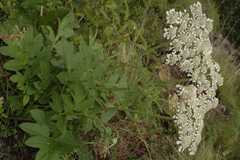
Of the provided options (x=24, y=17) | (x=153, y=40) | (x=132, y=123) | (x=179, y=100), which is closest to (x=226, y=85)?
(x=153, y=40)

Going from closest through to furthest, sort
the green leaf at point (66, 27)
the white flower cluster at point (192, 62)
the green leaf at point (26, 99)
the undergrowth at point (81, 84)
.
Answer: the undergrowth at point (81, 84) < the green leaf at point (26, 99) < the green leaf at point (66, 27) < the white flower cluster at point (192, 62)

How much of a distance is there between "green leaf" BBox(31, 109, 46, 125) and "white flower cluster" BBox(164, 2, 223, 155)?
3.83 ft

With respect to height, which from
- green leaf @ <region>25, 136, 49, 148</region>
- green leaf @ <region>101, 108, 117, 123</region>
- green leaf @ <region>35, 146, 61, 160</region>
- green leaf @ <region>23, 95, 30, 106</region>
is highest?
green leaf @ <region>23, 95, 30, 106</region>

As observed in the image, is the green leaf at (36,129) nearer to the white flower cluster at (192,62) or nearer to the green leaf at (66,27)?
the green leaf at (66,27)

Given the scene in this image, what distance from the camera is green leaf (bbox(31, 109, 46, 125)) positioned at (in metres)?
2.66

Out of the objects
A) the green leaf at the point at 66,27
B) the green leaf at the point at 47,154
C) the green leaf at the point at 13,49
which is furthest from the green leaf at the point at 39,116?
the green leaf at the point at 66,27

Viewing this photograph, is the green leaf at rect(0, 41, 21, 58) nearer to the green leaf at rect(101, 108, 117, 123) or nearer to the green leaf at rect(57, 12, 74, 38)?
the green leaf at rect(57, 12, 74, 38)

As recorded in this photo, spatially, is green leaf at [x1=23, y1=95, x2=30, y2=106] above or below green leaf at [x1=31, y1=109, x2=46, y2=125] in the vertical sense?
above

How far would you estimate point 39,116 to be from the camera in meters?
2.68

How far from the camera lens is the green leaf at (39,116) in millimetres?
2660

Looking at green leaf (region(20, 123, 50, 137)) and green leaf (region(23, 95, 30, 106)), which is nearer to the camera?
green leaf (region(20, 123, 50, 137))

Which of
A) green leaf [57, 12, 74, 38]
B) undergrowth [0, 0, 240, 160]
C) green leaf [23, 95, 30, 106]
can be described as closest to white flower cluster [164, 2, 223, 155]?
undergrowth [0, 0, 240, 160]

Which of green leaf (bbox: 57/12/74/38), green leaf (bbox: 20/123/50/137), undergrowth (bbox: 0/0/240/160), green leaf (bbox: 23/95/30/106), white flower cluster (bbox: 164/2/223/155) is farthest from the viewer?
white flower cluster (bbox: 164/2/223/155)

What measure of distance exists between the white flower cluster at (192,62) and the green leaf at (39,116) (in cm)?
117
